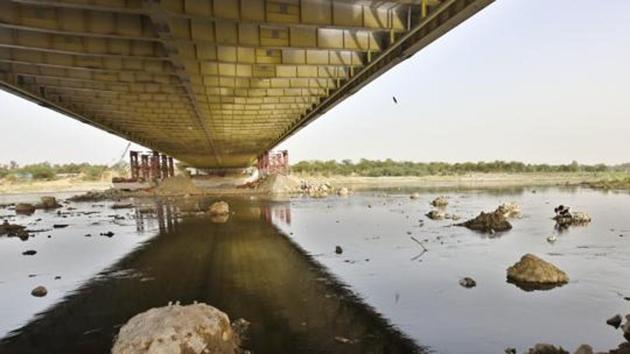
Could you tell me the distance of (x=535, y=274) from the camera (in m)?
12.8

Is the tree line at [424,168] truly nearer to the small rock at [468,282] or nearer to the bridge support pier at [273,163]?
the bridge support pier at [273,163]

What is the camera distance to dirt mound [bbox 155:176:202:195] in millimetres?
60931

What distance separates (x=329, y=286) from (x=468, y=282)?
405 cm

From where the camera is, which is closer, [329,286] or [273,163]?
[329,286]

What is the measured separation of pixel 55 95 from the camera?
22672 millimetres

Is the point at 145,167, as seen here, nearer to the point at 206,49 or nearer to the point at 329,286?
the point at 206,49

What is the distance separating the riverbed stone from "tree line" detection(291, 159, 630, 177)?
4759 inches

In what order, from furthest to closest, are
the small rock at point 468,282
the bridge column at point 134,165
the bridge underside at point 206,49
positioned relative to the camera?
the bridge column at point 134,165 < the small rock at point 468,282 < the bridge underside at point 206,49

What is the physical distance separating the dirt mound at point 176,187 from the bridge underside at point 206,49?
3405cm

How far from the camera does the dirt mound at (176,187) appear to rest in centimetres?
6093

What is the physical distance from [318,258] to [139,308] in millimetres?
7472

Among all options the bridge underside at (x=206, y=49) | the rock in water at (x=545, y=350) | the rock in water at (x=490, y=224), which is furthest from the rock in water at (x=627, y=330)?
the rock in water at (x=490, y=224)

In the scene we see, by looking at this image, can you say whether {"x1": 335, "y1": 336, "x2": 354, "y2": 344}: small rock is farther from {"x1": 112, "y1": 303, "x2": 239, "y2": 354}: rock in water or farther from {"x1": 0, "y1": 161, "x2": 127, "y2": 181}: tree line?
{"x1": 0, "y1": 161, "x2": 127, "y2": 181}: tree line

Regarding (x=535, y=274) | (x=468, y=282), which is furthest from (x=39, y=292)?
(x=535, y=274)
